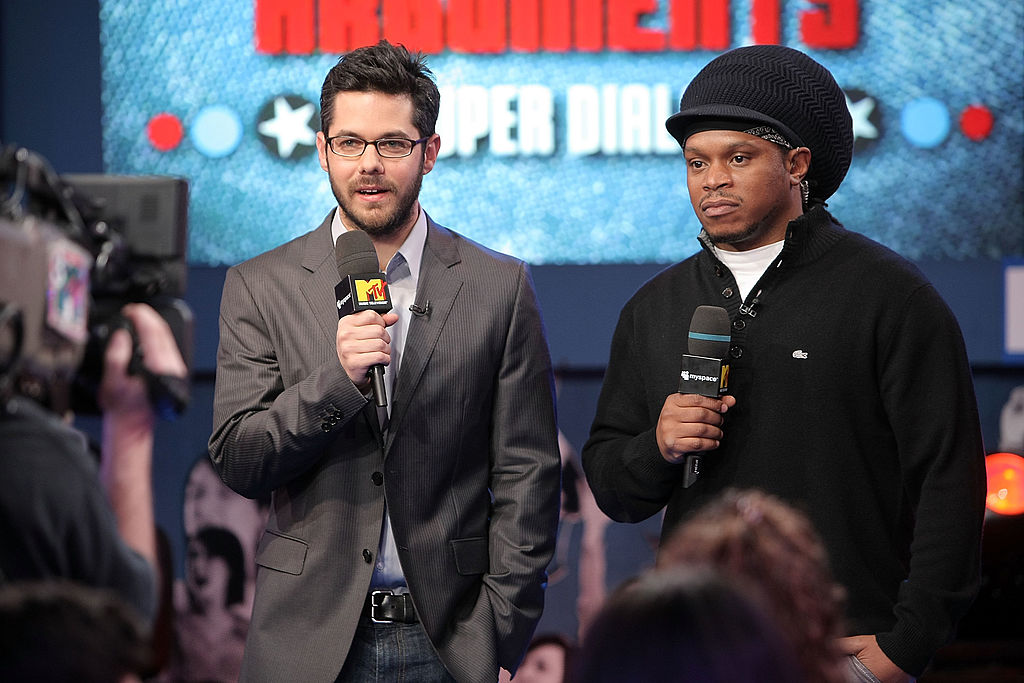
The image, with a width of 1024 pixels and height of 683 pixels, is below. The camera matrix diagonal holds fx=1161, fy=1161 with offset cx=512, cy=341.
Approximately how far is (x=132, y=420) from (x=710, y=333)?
1.16m

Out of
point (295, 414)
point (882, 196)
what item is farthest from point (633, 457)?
point (882, 196)

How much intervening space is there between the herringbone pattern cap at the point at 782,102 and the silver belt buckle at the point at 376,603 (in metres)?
1.16

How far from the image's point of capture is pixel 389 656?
237cm

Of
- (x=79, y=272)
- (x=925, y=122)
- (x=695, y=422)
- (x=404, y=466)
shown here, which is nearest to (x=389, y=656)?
(x=404, y=466)

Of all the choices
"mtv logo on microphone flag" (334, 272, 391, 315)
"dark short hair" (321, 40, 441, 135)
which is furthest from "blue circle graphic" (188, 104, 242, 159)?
"mtv logo on microphone flag" (334, 272, 391, 315)

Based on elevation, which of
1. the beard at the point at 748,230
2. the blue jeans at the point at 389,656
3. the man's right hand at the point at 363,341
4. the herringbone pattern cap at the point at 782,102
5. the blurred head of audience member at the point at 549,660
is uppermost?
the herringbone pattern cap at the point at 782,102

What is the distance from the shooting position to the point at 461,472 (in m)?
2.46

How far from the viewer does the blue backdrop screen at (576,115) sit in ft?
13.1

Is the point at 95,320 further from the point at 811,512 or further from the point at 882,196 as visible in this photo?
the point at 882,196

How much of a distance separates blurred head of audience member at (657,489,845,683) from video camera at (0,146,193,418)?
2.27 feet

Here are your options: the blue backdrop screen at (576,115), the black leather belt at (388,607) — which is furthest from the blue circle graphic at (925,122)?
the black leather belt at (388,607)

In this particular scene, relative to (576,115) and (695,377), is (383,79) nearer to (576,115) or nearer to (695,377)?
(695,377)

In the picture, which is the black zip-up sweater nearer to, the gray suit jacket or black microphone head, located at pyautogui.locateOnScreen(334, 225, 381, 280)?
the gray suit jacket

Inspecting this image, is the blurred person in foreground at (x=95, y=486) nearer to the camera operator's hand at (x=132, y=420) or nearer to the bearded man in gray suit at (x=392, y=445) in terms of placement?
the camera operator's hand at (x=132, y=420)
